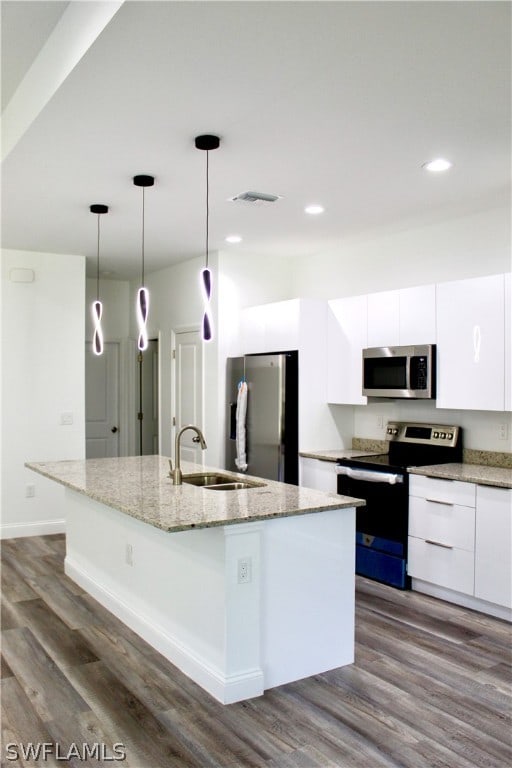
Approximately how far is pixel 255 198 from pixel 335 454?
211cm

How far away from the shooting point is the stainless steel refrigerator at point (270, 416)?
523 cm

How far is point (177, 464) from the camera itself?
3.56 meters

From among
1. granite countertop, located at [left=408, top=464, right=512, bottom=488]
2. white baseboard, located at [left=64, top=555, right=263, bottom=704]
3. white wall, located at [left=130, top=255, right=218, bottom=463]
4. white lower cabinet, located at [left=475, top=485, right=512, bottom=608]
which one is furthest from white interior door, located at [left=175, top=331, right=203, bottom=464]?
white lower cabinet, located at [left=475, top=485, right=512, bottom=608]

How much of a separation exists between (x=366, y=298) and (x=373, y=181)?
1358 millimetres

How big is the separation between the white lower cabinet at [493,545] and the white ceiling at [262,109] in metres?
1.89

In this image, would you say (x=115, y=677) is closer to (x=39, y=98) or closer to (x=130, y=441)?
(x=39, y=98)

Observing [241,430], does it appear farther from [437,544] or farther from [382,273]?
[437,544]

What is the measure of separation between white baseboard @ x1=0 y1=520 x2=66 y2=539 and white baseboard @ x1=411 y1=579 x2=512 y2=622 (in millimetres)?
3374

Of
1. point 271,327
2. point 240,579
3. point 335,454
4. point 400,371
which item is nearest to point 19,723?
point 240,579

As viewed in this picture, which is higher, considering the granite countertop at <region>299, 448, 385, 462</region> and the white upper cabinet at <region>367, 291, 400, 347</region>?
the white upper cabinet at <region>367, 291, 400, 347</region>

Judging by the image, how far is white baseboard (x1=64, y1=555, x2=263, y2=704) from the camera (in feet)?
9.23

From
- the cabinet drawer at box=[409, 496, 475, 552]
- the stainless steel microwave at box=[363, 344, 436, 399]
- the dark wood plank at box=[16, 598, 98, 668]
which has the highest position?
the stainless steel microwave at box=[363, 344, 436, 399]

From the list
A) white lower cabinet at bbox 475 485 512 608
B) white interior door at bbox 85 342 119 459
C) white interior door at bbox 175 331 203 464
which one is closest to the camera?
white lower cabinet at bbox 475 485 512 608

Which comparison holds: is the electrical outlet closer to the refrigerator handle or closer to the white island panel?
the white island panel
